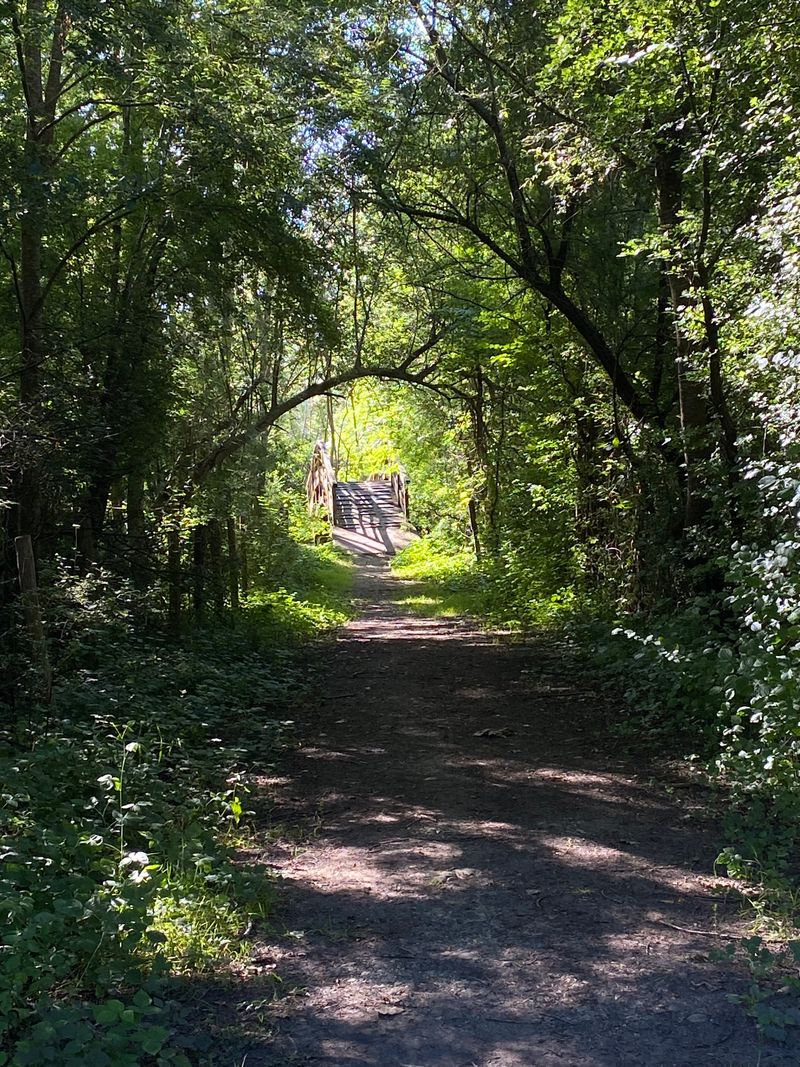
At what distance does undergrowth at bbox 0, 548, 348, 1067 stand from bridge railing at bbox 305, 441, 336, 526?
93.0ft

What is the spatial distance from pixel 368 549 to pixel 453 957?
99.3 feet

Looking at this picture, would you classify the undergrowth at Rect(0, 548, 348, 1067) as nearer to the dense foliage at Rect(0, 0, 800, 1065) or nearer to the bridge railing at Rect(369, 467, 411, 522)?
the dense foliage at Rect(0, 0, 800, 1065)

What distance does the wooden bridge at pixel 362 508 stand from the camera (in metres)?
34.7

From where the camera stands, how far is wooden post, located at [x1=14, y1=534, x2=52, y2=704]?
5977mm

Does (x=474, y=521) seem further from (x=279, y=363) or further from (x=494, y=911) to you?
(x=494, y=911)

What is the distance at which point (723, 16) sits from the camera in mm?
6207

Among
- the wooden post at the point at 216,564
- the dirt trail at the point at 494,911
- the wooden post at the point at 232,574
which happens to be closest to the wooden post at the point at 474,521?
the wooden post at the point at 232,574

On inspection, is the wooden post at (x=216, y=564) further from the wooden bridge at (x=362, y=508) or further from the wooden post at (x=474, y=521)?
the wooden bridge at (x=362, y=508)

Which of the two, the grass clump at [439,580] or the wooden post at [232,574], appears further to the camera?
the grass clump at [439,580]

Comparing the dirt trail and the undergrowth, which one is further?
the dirt trail

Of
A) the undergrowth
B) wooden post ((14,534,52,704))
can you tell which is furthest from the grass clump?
wooden post ((14,534,52,704))

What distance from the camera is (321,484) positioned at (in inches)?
1529

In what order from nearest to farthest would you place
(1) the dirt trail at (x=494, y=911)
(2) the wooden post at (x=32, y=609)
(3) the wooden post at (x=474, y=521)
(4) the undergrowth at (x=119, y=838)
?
(4) the undergrowth at (x=119, y=838) < (1) the dirt trail at (x=494, y=911) < (2) the wooden post at (x=32, y=609) < (3) the wooden post at (x=474, y=521)

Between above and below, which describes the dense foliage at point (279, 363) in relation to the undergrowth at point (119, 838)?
above
